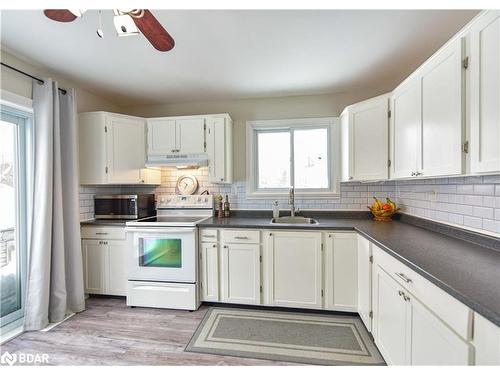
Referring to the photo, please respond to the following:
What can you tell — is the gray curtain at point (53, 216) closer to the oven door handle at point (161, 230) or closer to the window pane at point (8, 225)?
the window pane at point (8, 225)

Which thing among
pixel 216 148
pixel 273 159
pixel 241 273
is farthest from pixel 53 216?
pixel 273 159

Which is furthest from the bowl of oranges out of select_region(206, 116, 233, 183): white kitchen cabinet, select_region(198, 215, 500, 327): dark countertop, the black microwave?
the black microwave

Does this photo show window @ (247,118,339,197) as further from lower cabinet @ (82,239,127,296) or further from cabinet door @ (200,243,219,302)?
lower cabinet @ (82,239,127,296)

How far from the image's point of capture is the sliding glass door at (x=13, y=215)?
2027 mm

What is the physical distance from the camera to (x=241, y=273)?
240 centimetres

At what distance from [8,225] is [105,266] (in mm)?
930

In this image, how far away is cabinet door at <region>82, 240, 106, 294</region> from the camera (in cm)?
261

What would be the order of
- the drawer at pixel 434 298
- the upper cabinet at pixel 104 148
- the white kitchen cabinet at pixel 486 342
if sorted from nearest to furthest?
the white kitchen cabinet at pixel 486 342 → the drawer at pixel 434 298 → the upper cabinet at pixel 104 148

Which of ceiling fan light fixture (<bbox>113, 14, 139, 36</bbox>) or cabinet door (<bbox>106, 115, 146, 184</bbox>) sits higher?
ceiling fan light fixture (<bbox>113, 14, 139, 36</bbox>)

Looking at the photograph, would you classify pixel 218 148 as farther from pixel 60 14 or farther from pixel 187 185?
pixel 60 14

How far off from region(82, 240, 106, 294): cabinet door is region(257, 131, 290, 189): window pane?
2000mm

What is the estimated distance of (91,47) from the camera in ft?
6.22

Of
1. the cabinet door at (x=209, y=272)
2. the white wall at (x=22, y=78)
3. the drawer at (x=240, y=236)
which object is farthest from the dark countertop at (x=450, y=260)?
the white wall at (x=22, y=78)

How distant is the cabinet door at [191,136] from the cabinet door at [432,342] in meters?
2.42
